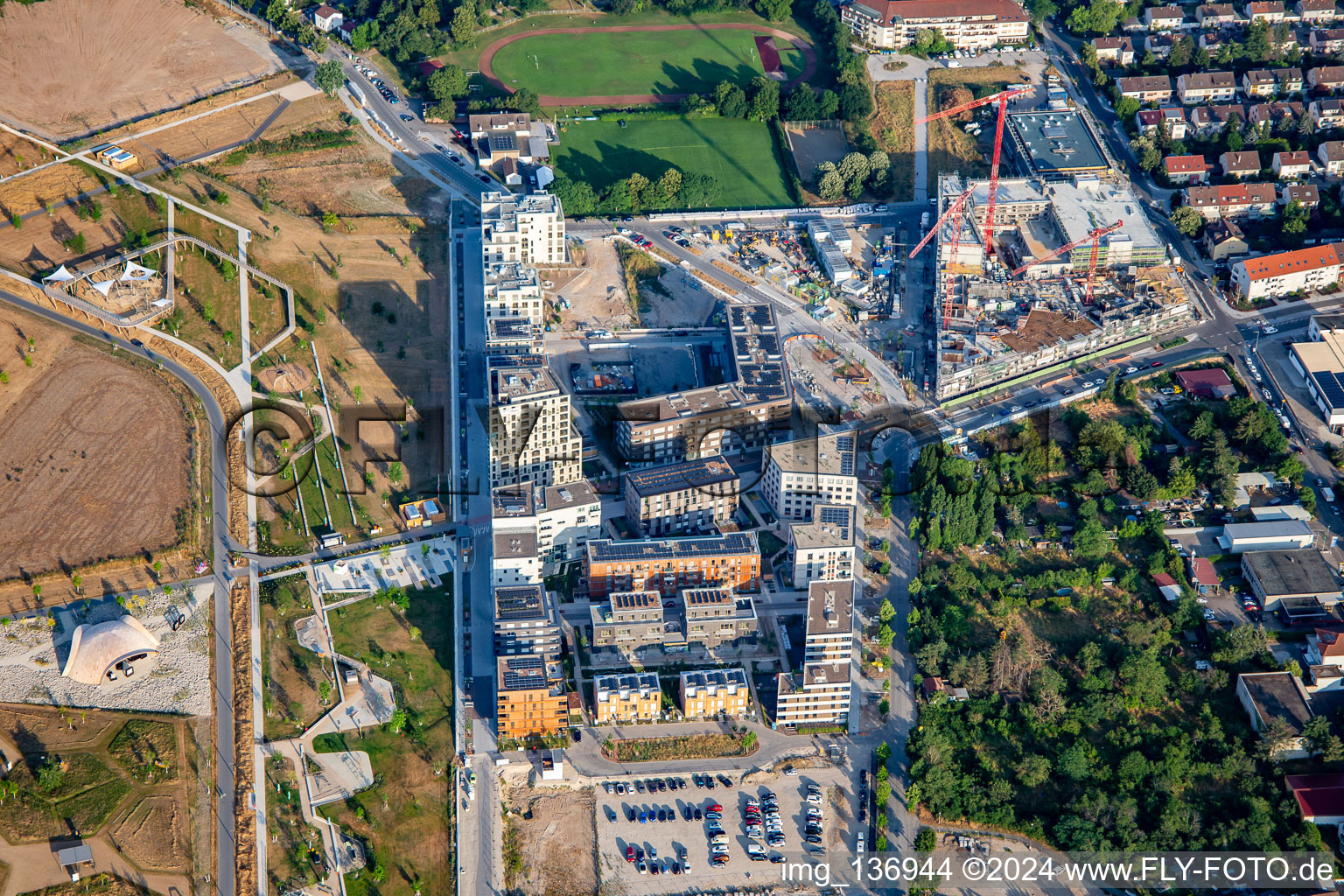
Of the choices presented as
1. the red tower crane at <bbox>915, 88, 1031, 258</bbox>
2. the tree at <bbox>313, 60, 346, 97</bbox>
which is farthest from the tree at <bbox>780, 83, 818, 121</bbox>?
the tree at <bbox>313, 60, 346, 97</bbox>

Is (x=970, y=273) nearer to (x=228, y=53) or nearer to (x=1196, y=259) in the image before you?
(x=1196, y=259)

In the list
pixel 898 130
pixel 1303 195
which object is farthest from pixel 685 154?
pixel 1303 195

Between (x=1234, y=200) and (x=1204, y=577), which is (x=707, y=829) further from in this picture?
(x=1234, y=200)

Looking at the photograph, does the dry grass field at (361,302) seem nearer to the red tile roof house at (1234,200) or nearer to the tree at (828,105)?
the tree at (828,105)

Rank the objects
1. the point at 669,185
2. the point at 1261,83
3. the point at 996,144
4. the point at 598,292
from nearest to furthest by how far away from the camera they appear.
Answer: the point at 598,292
the point at 996,144
the point at 669,185
the point at 1261,83

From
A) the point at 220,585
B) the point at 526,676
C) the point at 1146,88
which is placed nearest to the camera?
the point at 526,676

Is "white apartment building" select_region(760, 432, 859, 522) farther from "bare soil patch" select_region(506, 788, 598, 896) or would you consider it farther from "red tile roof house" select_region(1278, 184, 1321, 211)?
"red tile roof house" select_region(1278, 184, 1321, 211)

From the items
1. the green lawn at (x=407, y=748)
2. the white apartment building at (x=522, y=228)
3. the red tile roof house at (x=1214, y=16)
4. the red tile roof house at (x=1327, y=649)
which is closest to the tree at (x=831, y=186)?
the white apartment building at (x=522, y=228)

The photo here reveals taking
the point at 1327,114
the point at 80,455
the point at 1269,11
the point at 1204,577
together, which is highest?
the point at 1269,11
